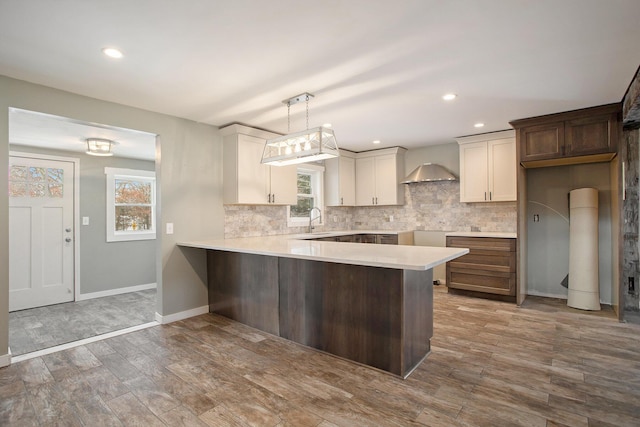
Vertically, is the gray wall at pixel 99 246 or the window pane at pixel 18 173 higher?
the window pane at pixel 18 173

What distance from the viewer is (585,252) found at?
4109mm

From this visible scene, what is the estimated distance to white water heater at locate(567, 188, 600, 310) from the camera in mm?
4070

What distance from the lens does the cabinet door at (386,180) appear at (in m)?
5.81

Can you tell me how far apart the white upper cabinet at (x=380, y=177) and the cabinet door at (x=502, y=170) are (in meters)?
1.49

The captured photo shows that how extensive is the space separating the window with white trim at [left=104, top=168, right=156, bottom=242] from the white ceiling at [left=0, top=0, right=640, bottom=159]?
96.8 inches

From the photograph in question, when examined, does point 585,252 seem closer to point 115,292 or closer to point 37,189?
point 115,292

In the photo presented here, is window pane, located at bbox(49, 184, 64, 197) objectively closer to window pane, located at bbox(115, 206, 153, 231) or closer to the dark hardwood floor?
window pane, located at bbox(115, 206, 153, 231)

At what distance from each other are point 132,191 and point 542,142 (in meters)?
6.12

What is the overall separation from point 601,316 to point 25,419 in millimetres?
5275

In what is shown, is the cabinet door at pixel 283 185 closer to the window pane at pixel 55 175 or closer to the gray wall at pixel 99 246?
the gray wall at pixel 99 246

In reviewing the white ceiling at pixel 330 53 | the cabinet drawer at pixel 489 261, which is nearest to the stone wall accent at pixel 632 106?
the white ceiling at pixel 330 53

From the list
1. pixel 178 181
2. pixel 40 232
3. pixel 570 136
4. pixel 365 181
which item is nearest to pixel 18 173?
pixel 40 232

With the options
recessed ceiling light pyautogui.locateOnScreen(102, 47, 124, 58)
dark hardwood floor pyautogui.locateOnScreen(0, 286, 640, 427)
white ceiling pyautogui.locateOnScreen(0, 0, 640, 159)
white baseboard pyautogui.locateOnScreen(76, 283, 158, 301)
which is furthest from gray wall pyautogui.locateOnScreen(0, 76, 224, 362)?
white baseboard pyautogui.locateOnScreen(76, 283, 158, 301)

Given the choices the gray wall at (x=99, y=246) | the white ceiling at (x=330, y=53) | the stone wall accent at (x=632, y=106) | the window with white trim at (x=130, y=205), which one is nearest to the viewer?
the white ceiling at (x=330, y=53)
